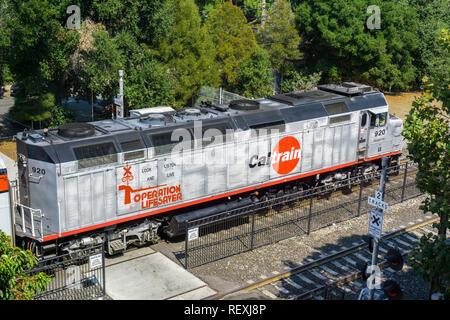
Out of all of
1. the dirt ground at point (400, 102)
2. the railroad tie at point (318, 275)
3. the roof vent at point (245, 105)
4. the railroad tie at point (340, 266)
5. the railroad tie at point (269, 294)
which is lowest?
the railroad tie at point (269, 294)

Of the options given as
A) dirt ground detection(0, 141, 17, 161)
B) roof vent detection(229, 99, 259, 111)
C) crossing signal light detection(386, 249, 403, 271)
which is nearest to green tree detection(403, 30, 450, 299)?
crossing signal light detection(386, 249, 403, 271)

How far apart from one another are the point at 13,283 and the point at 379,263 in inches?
552

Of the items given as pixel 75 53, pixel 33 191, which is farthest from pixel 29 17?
pixel 33 191

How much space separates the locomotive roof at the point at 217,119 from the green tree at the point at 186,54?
964 cm

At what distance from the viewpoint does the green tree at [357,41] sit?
44375mm

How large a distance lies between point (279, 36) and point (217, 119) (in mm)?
23954

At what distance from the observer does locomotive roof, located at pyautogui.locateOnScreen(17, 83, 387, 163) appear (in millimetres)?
18406

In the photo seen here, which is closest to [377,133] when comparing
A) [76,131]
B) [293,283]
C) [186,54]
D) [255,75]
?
[293,283]

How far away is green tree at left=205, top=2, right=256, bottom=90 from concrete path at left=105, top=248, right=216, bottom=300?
21644 mm

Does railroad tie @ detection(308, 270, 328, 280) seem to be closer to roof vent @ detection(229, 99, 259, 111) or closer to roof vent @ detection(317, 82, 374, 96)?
roof vent @ detection(229, 99, 259, 111)

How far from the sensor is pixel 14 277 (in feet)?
35.2

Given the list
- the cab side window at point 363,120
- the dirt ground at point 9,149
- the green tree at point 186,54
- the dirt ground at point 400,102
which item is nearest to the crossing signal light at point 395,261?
the cab side window at point 363,120

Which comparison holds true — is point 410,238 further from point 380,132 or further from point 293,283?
point 293,283

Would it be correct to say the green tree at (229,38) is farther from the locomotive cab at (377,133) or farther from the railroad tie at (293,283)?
the railroad tie at (293,283)
